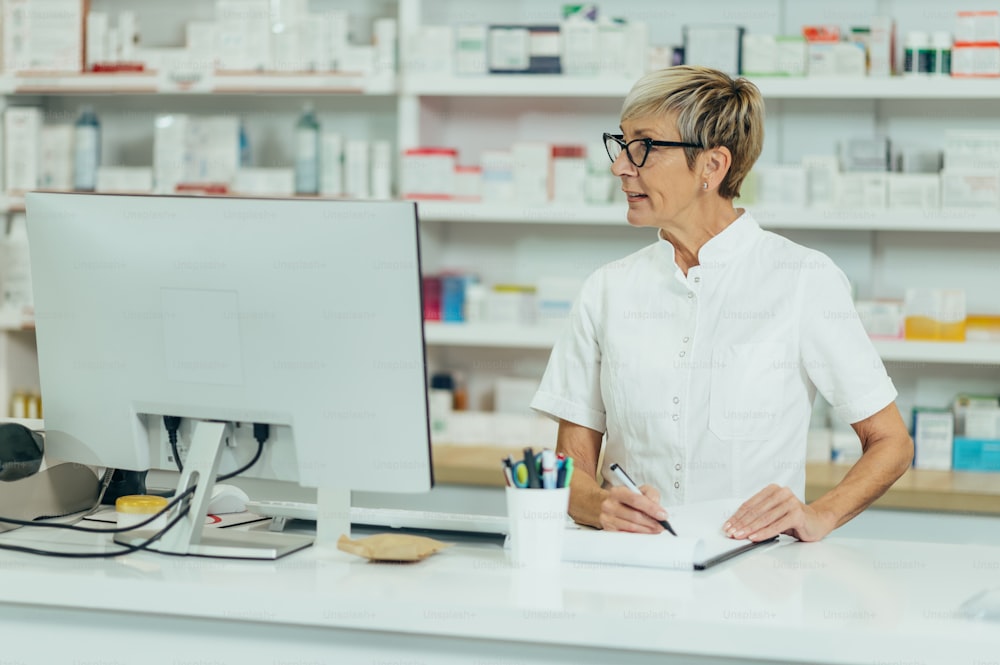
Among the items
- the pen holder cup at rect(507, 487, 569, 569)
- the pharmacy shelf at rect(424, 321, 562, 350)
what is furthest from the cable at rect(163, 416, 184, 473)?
the pharmacy shelf at rect(424, 321, 562, 350)

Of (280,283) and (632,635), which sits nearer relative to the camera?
(632,635)

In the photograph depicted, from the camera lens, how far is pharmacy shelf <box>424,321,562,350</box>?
3.35 meters

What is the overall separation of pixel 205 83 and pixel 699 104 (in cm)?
195

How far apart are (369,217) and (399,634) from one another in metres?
0.50

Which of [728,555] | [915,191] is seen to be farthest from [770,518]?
[915,191]

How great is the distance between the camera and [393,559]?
4.89ft

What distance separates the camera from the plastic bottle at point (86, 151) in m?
3.59

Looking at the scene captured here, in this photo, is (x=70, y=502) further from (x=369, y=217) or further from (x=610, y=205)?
(x=610, y=205)

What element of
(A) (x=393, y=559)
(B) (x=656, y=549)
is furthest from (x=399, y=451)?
(B) (x=656, y=549)

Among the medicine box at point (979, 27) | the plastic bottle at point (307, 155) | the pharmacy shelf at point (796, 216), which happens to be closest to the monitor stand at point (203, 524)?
the pharmacy shelf at point (796, 216)

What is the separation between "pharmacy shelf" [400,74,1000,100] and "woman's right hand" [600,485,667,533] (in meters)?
1.90

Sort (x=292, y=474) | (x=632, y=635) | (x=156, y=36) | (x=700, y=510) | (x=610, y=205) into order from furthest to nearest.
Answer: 1. (x=156, y=36)
2. (x=610, y=205)
3. (x=700, y=510)
4. (x=292, y=474)
5. (x=632, y=635)

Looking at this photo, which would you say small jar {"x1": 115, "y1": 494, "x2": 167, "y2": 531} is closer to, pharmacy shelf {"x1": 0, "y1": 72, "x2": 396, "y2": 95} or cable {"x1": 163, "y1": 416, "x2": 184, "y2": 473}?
cable {"x1": 163, "y1": 416, "x2": 184, "y2": 473}

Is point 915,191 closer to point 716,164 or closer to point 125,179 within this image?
point 716,164
